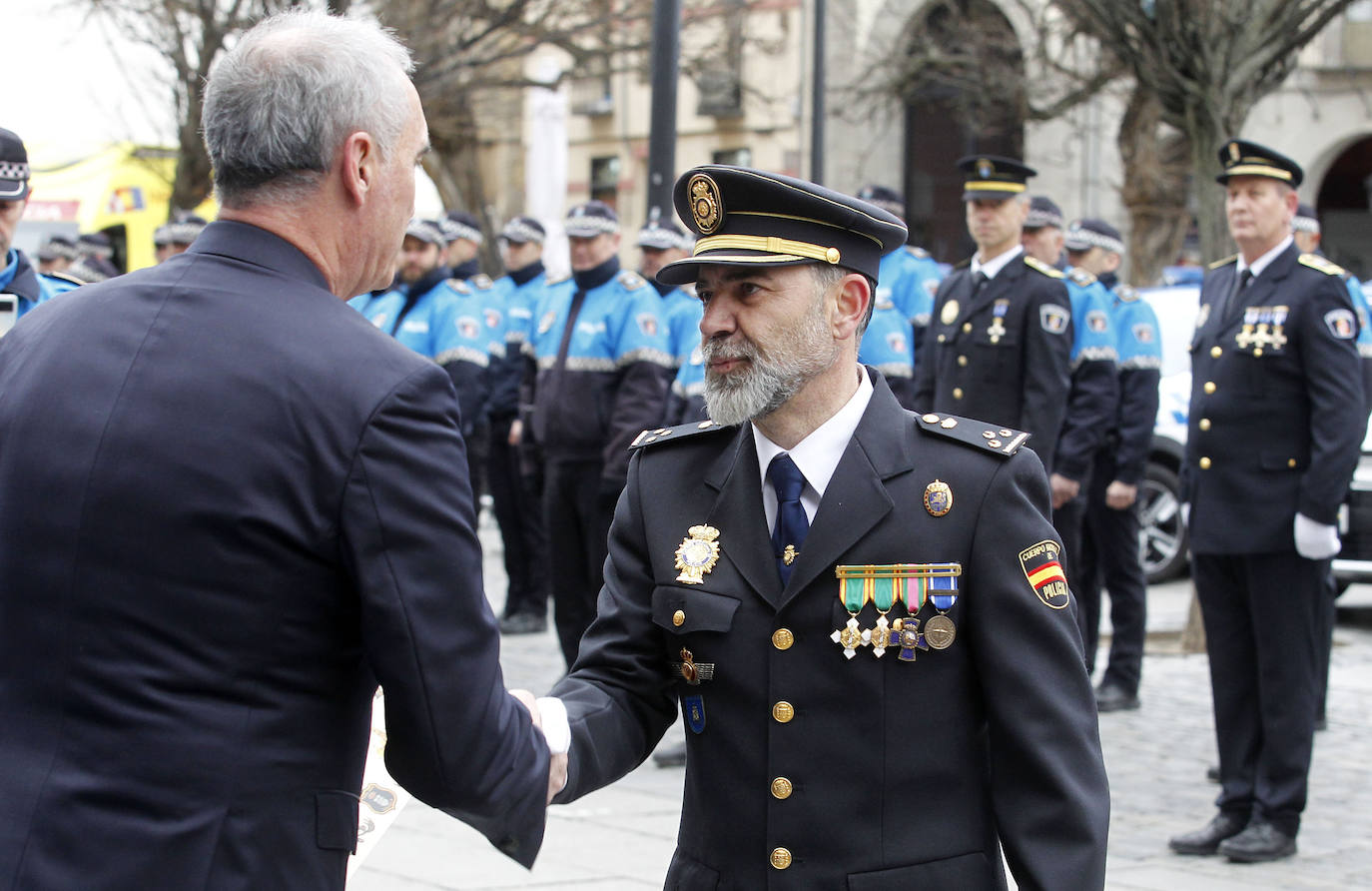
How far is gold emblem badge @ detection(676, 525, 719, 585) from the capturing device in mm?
2838

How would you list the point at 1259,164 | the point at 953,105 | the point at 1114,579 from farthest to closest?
1. the point at 953,105
2. the point at 1114,579
3. the point at 1259,164

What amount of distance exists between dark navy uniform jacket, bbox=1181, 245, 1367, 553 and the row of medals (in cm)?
354

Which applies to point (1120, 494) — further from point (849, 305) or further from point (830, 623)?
point (830, 623)

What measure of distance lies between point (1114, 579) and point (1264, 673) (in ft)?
9.22

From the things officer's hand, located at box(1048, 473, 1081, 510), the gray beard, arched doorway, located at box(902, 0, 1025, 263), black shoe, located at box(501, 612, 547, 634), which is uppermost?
arched doorway, located at box(902, 0, 1025, 263)


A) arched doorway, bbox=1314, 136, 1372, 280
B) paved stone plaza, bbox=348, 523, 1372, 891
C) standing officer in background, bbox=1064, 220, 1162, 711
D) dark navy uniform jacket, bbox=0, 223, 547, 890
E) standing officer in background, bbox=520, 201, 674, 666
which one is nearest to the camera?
dark navy uniform jacket, bbox=0, 223, 547, 890

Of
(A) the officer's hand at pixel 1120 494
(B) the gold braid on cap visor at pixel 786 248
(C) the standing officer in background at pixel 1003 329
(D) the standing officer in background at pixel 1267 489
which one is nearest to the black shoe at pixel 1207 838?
(D) the standing officer in background at pixel 1267 489

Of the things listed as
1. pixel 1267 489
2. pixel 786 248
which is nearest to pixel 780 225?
pixel 786 248

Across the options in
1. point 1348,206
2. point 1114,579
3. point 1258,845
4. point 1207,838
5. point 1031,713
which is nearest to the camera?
point 1031,713

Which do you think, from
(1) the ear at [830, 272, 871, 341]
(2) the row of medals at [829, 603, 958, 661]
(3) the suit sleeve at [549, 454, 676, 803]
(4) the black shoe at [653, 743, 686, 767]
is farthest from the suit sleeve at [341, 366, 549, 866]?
(4) the black shoe at [653, 743, 686, 767]

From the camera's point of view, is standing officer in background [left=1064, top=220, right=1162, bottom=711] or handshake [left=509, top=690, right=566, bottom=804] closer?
handshake [left=509, top=690, right=566, bottom=804]

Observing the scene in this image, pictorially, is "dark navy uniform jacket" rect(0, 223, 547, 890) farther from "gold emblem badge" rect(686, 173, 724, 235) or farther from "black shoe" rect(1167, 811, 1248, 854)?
"black shoe" rect(1167, 811, 1248, 854)

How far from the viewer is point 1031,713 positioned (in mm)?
2635

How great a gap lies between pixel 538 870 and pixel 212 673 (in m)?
3.59
